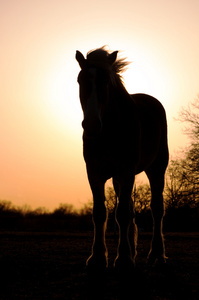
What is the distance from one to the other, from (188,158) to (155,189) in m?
23.0

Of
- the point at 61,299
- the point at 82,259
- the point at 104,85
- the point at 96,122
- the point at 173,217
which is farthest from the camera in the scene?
the point at 173,217

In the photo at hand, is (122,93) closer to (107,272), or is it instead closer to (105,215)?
(105,215)

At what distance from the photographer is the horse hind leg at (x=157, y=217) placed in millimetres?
6500

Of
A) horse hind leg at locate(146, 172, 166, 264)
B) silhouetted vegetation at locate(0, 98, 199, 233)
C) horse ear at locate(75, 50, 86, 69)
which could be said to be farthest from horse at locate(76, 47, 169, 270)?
silhouetted vegetation at locate(0, 98, 199, 233)

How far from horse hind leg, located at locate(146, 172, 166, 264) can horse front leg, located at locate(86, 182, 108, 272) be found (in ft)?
3.85

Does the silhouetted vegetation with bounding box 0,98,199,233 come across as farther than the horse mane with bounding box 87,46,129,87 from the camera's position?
Yes

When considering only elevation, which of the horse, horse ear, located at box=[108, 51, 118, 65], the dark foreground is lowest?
the dark foreground

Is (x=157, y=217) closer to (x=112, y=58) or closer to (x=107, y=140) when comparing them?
(x=107, y=140)

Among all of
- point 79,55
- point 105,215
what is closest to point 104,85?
point 79,55

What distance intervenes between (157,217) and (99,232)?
5.47ft

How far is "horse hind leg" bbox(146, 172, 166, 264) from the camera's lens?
6.50 metres

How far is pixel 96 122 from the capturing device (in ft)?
15.5

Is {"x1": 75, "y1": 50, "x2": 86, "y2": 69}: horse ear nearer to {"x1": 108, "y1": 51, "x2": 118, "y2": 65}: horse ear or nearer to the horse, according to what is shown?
the horse

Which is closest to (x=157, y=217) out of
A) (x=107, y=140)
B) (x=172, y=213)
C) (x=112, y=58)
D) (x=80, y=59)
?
(x=107, y=140)
